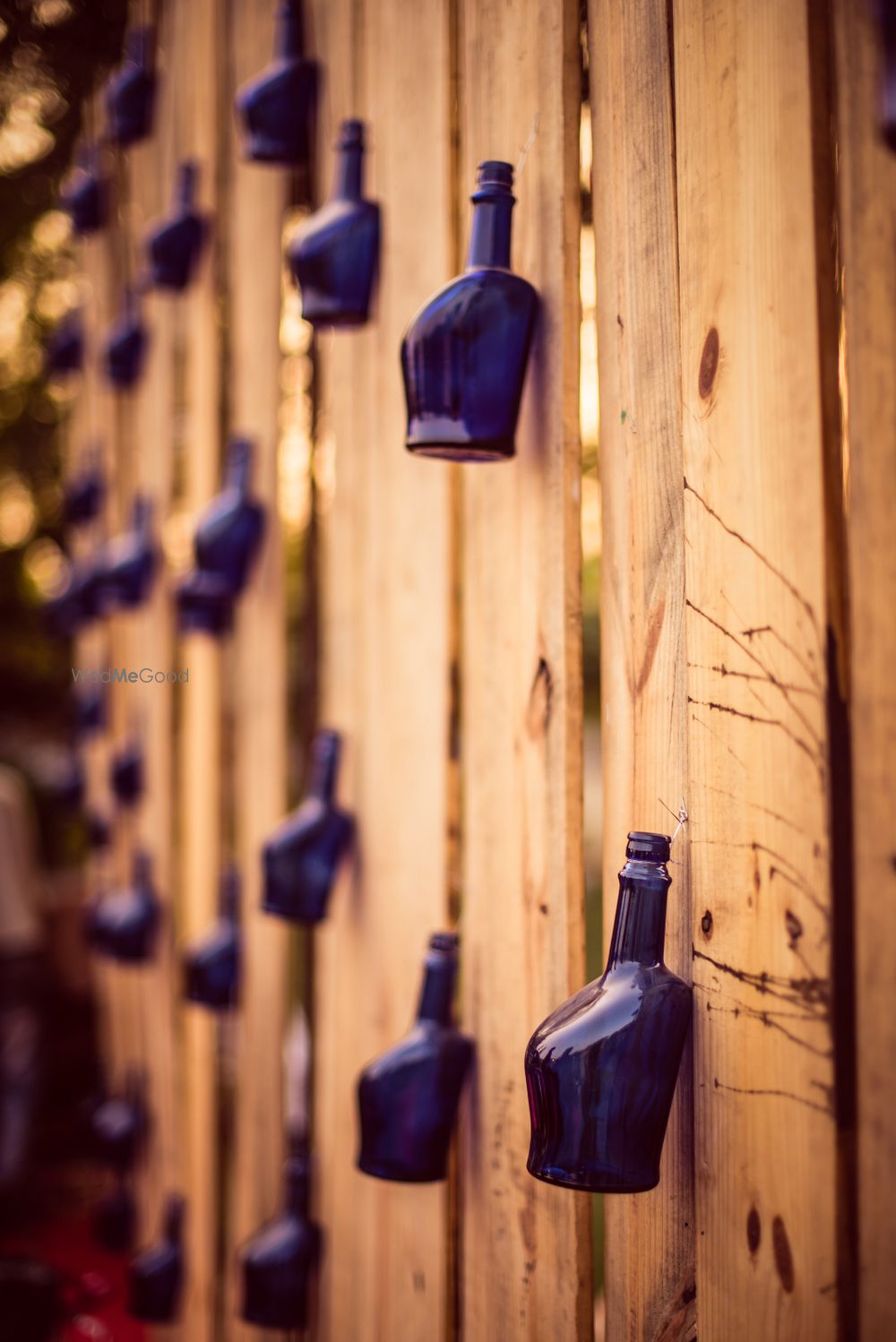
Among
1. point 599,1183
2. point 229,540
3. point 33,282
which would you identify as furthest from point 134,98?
point 33,282

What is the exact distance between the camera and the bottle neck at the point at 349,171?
1099 mm

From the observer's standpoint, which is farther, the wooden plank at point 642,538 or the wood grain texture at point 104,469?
the wood grain texture at point 104,469

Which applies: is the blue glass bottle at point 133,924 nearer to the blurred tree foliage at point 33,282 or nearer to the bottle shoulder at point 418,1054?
the bottle shoulder at point 418,1054

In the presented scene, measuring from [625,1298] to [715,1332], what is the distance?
4.1 inches

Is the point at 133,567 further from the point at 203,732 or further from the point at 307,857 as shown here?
the point at 307,857

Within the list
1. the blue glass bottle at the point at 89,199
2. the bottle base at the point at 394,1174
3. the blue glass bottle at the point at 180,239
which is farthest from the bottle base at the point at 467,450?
the blue glass bottle at the point at 89,199

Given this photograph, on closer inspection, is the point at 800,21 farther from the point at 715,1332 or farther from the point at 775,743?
the point at 715,1332

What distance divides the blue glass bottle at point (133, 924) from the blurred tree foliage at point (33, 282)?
231 cm

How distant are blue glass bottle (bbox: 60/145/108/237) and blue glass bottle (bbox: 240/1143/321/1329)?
2.00m

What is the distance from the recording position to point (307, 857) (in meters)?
1.18

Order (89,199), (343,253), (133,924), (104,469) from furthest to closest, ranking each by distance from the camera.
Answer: (104,469), (89,199), (133,924), (343,253)

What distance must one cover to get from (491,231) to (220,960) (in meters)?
1.10

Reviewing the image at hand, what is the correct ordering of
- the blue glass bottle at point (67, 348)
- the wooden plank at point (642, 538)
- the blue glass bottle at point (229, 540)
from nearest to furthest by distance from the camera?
the wooden plank at point (642, 538)
the blue glass bottle at point (229, 540)
the blue glass bottle at point (67, 348)

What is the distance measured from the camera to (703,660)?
2.36 feet
